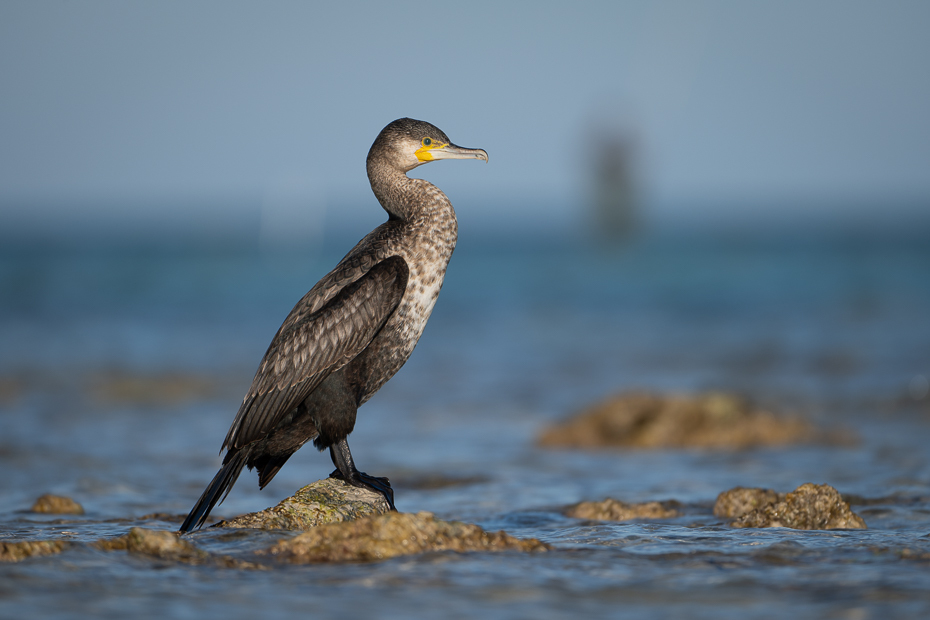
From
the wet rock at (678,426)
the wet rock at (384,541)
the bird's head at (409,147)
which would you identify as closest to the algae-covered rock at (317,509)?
the wet rock at (384,541)

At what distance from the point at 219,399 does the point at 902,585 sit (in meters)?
9.48

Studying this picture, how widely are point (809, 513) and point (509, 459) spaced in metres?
3.52

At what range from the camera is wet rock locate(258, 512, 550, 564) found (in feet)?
12.7

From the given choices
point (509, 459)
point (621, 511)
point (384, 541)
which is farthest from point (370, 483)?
point (509, 459)

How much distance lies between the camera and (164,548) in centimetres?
392

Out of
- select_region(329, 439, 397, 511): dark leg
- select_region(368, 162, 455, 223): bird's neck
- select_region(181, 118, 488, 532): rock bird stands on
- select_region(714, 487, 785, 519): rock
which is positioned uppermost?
select_region(368, 162, 455, 223): bird's neck

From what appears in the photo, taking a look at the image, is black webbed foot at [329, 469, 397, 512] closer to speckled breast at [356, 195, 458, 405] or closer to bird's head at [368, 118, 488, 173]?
speckled breast at [356, 195, 458, 405]

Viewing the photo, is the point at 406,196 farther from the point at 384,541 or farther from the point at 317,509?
the point at 384,541

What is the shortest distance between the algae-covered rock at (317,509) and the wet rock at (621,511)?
1.24m

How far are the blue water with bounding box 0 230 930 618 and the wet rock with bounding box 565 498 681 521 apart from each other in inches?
6.0

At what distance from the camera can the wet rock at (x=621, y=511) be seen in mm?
5227

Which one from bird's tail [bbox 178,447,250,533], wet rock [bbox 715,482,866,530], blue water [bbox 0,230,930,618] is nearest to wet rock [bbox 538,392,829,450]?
blue water [bbox 0,230,930,618]

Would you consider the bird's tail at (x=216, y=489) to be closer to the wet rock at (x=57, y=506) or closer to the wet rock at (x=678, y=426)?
the wet rock at (x=57, y=506)

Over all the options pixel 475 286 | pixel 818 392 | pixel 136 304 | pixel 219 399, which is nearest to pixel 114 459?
pixel 219 399
